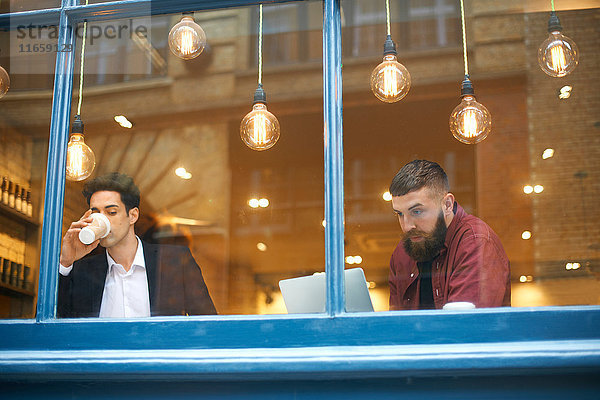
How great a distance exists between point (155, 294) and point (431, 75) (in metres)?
5.40

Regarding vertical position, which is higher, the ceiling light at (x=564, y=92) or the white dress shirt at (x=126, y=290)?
A: the ceiling light at (x=564, y=92)

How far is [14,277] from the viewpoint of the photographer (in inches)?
128

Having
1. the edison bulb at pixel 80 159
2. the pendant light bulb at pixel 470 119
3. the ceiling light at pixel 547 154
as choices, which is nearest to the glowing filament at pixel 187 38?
the edison bulb at pixel 80 159

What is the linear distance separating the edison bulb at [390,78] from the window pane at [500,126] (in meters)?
3.81

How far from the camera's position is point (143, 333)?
1.95 m

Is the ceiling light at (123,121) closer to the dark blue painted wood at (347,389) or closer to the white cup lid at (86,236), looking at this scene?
the white cup lid at (86,236)

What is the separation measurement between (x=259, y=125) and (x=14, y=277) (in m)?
1.48

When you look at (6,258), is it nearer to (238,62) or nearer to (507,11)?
(238,62)

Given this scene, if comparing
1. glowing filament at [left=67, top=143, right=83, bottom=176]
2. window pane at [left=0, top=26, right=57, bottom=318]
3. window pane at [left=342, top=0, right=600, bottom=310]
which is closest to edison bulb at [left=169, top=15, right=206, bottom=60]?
window pane at [left=0, top=26, right=57, bottom=318]

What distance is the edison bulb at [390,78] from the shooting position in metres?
3.35

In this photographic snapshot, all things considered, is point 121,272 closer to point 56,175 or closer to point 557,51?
point 56,175

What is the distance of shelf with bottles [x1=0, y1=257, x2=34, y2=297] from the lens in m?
2.96

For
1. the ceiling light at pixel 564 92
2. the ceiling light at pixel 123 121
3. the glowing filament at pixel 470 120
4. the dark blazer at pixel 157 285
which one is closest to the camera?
the dark blazer at pixel 157 285

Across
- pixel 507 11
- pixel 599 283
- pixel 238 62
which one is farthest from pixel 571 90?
pixel 238 62
